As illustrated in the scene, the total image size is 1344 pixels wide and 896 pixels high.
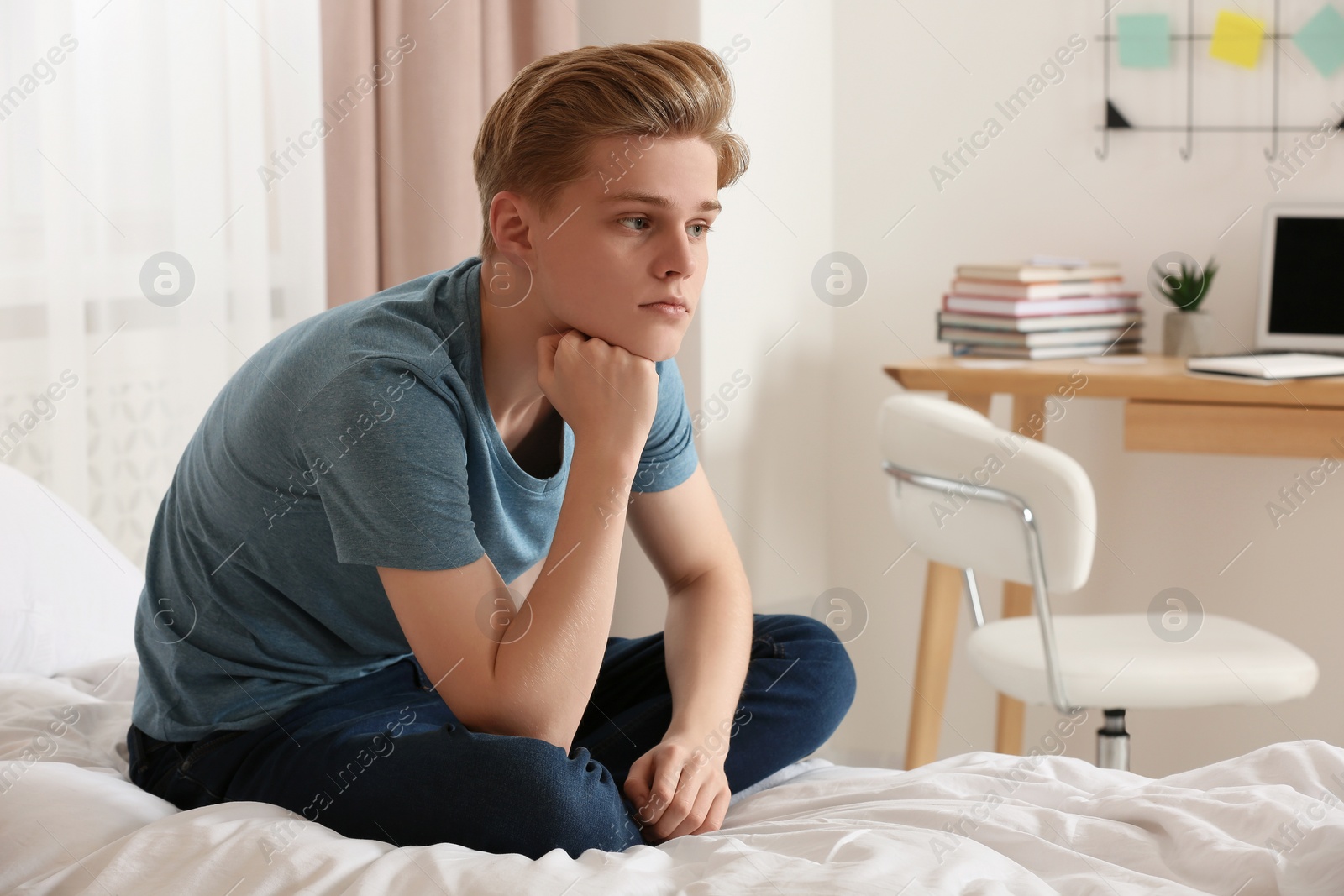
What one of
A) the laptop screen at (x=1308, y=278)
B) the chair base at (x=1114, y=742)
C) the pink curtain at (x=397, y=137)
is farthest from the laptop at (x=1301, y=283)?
the pink curtain at (x=397, y=137)

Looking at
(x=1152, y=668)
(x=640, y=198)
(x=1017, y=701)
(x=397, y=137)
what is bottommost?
(x=1017, y=701)

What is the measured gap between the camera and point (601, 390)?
102cm

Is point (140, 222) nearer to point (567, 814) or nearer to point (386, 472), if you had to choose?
point (386, 472)

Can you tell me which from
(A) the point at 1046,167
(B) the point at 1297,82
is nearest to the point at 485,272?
(A) the point at 1046,167

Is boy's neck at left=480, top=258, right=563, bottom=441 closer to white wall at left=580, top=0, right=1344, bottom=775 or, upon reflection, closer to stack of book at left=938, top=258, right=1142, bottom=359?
white wall at left=580, top=0, right=1344, bottom=775

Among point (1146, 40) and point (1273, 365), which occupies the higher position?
point (1146, 40)

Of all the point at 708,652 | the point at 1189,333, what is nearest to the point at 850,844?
the point at 708,652

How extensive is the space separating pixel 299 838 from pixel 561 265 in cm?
48

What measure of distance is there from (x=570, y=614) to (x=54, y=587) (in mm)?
707

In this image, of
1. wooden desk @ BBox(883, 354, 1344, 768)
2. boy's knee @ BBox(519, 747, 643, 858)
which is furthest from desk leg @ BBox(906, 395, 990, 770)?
boy's knee @ BBox(519, 747, 643, 858)

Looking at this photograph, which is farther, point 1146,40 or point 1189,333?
point 1146,40

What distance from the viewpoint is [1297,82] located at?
2107mm

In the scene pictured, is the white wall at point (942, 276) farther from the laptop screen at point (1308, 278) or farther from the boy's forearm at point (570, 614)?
the boy's forearm at point (570, 614)

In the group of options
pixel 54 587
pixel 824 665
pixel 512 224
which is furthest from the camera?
pixel 54 587
